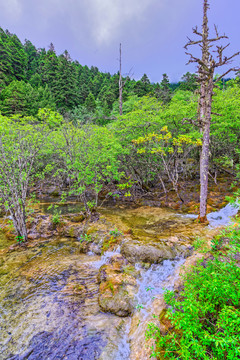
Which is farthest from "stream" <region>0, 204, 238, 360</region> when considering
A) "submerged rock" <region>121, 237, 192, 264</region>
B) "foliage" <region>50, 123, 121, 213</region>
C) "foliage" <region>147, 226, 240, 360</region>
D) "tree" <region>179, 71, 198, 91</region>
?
"tree" <region>179, 71, 198, 91</region>

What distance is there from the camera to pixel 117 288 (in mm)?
5270

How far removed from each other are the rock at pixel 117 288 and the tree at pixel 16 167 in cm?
532

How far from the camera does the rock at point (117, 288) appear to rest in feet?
15.7

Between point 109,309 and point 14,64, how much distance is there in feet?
201

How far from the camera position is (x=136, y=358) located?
3.55 m

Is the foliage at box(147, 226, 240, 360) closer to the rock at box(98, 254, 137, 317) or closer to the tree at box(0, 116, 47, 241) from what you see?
the rock at box(98, 254, 137, 317)

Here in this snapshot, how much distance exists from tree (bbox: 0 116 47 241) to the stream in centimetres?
189

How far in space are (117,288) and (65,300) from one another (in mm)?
1649

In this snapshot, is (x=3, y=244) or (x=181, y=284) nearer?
(x=181, y=284)

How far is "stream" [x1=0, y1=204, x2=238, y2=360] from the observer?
3.92 metres

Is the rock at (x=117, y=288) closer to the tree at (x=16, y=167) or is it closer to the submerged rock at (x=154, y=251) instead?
the submerged rock at (x=154, y=251)

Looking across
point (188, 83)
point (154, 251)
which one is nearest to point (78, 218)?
point (154, 251)

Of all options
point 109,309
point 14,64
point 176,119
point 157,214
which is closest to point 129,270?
point 109,309

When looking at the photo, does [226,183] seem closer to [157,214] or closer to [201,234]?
[157,214]
